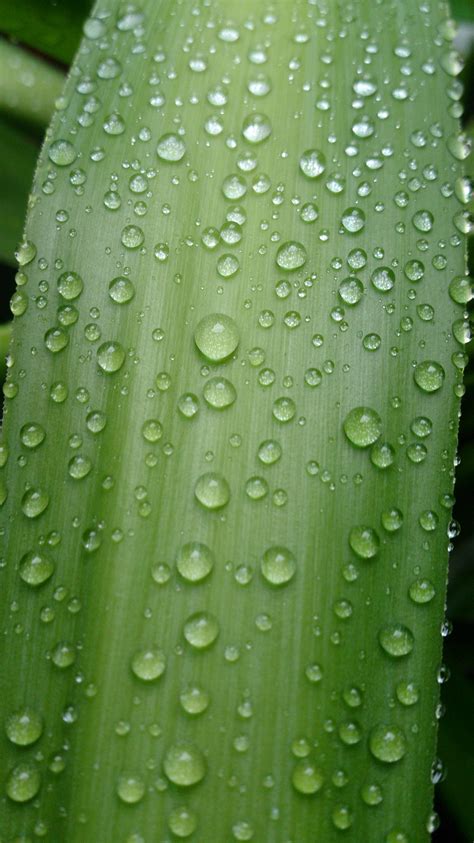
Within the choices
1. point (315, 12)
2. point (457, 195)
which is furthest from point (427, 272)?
point (315, 12)

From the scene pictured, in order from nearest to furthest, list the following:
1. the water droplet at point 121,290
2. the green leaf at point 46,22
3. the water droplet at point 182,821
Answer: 1. the water droplet at point 182,821
2. the water droplet at point 121,290
3. the green leaf at point 46,22

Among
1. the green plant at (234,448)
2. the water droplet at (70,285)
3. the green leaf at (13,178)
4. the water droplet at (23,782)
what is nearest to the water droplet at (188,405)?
the green plant at (234,448)

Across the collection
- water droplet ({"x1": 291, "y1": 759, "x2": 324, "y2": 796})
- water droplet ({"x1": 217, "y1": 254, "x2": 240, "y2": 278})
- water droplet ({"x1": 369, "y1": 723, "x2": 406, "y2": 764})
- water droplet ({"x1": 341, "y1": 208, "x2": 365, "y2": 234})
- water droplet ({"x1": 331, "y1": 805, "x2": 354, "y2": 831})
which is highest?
water droplet ({"x1": 341, "y1": 208, "x2": 365, "y2": 234})

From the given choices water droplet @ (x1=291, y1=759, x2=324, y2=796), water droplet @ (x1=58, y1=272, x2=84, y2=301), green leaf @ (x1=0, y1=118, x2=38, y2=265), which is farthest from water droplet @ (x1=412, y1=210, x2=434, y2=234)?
→ green leaf @ (x1=0, y1=118, x2=38, y2=265)

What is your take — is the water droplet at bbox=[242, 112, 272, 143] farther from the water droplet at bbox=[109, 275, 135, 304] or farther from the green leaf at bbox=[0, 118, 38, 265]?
the green leaf at bbox=[0, 118, 38, 265]

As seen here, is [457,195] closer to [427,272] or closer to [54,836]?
[427,272]

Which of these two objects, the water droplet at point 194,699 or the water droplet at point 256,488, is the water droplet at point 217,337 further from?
the water droplet at point 194,699

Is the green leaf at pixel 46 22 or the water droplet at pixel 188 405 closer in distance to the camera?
the water droplet at pixel 188 405
